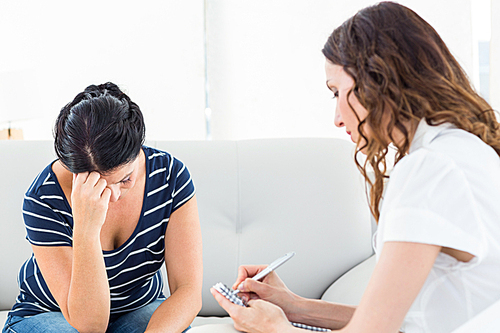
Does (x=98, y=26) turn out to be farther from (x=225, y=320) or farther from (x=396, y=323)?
(x=396, y=323)

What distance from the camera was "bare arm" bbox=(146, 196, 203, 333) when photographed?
111 centimetres

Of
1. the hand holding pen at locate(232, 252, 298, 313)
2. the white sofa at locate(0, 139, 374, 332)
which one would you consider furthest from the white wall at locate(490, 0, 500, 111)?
the hand holding pen at locate(232, 252, 298, 313)

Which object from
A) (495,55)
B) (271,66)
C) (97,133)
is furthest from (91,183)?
(495,55)

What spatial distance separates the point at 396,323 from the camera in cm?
63

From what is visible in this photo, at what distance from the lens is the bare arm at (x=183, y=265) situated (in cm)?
111

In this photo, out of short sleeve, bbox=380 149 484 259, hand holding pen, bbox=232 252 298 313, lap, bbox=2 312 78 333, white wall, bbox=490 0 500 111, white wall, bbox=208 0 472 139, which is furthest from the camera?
white wall, bbox=208 0 472 139

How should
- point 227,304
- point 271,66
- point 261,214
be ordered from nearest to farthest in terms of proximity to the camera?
1. point 227,304
2. point 261,214
3. point 271,66

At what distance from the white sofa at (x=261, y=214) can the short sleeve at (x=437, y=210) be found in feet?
2.87

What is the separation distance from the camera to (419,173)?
633mm

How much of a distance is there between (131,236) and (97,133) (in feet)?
1.05

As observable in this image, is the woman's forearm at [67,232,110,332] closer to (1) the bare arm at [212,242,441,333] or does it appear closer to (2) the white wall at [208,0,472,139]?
(1) the bare arm at [212,242,441,333]

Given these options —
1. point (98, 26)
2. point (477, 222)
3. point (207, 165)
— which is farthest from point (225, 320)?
point (98, 26)

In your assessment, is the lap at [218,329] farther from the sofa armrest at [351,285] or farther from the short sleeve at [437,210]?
the sofa armrest at [351,285]

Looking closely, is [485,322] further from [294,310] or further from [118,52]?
[118,52]
